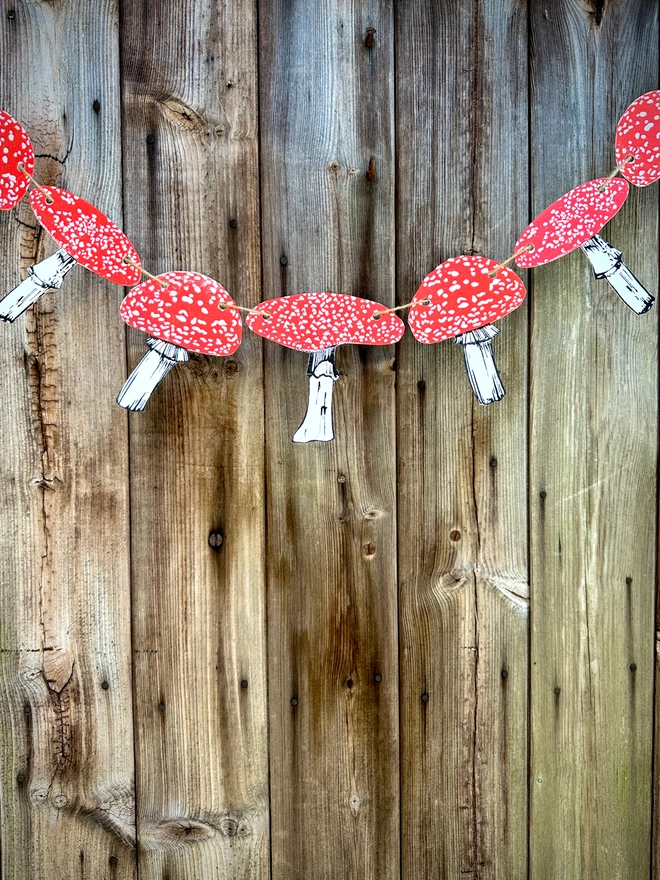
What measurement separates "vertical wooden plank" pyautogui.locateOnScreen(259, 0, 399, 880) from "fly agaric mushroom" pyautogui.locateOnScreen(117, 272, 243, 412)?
110mm

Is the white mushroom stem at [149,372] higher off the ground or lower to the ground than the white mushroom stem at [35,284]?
lower

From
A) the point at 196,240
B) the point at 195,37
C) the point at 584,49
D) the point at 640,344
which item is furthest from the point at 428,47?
the point at 640,344

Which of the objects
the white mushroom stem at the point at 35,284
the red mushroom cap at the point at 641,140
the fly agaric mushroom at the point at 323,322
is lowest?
the fly agaric mushroom at the point at 323,322

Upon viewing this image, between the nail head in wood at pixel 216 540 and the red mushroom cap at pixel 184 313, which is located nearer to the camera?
the red mushroom cap at pixel 184 313

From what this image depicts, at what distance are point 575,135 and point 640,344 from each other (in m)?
0.33

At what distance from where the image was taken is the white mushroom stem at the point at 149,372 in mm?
877

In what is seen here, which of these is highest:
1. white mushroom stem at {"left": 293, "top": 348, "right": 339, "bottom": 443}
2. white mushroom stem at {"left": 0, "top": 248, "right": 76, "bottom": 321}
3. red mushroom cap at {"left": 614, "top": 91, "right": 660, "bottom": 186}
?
red mushroom cap at {"left": 614, "top": 91, "right": 660, "bottom": 186}

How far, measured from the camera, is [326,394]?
902 millimetres

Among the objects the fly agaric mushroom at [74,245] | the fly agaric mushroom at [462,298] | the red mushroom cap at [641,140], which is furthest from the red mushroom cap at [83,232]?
the red mushroom cap at [641,140]

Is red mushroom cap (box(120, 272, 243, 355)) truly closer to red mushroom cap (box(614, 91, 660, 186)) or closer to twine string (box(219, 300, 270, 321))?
twine string (box(219, 300, 270, 321))

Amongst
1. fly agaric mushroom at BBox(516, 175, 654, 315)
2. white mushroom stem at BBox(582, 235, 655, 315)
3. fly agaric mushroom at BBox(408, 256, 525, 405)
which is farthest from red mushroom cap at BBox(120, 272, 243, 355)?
white mushroom stem at BBox(582, 235, 655, 315)

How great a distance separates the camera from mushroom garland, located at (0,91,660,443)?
2.75ft

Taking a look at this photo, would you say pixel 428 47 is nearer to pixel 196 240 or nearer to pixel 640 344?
pixel 196 240

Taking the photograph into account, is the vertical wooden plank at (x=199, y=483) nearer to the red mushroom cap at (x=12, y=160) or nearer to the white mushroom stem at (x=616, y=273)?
the red mushroom cap at (x=12, y=160)
